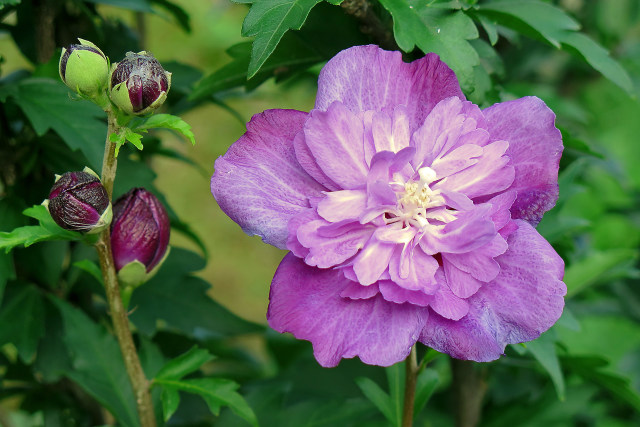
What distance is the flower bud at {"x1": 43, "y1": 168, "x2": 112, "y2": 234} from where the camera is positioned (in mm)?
626

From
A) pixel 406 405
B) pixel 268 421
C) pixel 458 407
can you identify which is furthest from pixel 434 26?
pixel 458 407

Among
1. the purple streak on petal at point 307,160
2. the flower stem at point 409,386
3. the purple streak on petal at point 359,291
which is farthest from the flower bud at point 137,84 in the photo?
the flower stem at point 409,386

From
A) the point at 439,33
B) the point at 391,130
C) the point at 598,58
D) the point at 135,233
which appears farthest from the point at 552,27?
the point at 135,233

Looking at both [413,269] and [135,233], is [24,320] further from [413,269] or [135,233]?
[413,269]

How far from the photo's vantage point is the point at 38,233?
2.20 ft

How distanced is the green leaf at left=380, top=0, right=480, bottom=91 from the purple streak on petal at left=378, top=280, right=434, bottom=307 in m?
0.22

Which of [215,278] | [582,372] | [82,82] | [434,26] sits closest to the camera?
[82,82]

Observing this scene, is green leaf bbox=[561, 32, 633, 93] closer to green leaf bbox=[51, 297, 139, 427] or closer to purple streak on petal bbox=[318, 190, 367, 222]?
purple streak on petal bbox=[318, 190, 367, 222]

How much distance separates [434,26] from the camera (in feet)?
2.39

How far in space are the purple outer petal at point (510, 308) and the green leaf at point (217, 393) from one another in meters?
0.22

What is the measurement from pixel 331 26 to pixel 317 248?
30 centimetres

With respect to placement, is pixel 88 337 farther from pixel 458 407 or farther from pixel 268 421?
pixel 458 407

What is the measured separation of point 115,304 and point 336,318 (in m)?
0.24

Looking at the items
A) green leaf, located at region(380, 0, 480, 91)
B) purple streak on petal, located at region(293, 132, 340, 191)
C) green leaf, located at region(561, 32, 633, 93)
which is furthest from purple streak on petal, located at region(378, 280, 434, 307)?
green leaf, located at region(561, 32, 633, 93)
